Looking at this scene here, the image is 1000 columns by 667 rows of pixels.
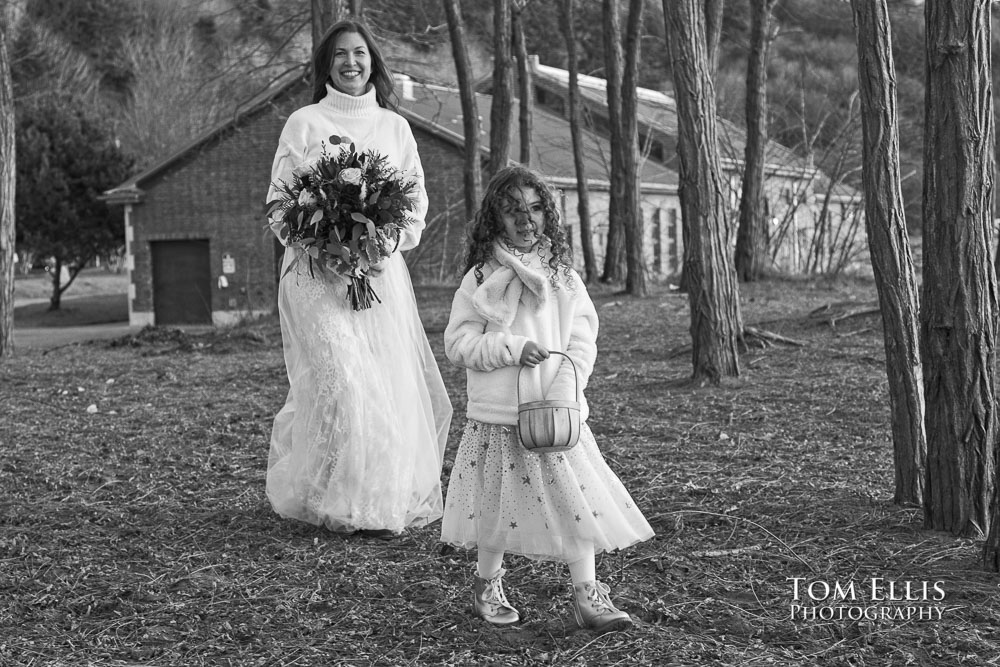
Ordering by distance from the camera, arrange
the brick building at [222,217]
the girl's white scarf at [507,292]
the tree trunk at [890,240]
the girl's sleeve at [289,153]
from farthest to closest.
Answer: the brick building at [222,217] → the girl's sleeve at [289,153] → the tree trunk at [890,240] → the girl's white scarf at [507,292]

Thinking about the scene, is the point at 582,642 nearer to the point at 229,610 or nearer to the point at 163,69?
the point at 229,610

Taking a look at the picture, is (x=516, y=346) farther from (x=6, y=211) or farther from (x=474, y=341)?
(x=6, y=211)

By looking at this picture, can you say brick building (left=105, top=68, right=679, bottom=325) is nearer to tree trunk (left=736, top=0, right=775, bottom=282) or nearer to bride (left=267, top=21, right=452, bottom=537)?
tree trunk (left=736, top=0, right=775, bottom=282)

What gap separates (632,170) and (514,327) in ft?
52.1

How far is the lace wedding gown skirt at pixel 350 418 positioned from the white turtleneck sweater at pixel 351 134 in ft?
1.08

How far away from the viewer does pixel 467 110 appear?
778 inches

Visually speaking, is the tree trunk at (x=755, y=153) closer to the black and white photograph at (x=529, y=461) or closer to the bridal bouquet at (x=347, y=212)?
the black and white photograph at (x=529, y=461)

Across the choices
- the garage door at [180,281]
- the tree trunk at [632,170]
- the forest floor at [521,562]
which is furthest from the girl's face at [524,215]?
the garage door at [180,281]

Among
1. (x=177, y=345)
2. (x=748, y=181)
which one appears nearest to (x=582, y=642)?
(x=177, y=345)

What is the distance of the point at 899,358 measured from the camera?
5148 mm

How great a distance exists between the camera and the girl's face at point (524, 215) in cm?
405

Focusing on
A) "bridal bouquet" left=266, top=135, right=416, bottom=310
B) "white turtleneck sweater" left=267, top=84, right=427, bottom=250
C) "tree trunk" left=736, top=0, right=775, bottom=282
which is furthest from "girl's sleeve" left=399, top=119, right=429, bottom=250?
"tree trunk" left=736, top=0, right=775, bottom=282

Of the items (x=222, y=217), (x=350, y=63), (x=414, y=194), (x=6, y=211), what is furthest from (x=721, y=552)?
(x=222, y=217)

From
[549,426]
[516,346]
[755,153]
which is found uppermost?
[755,153]
